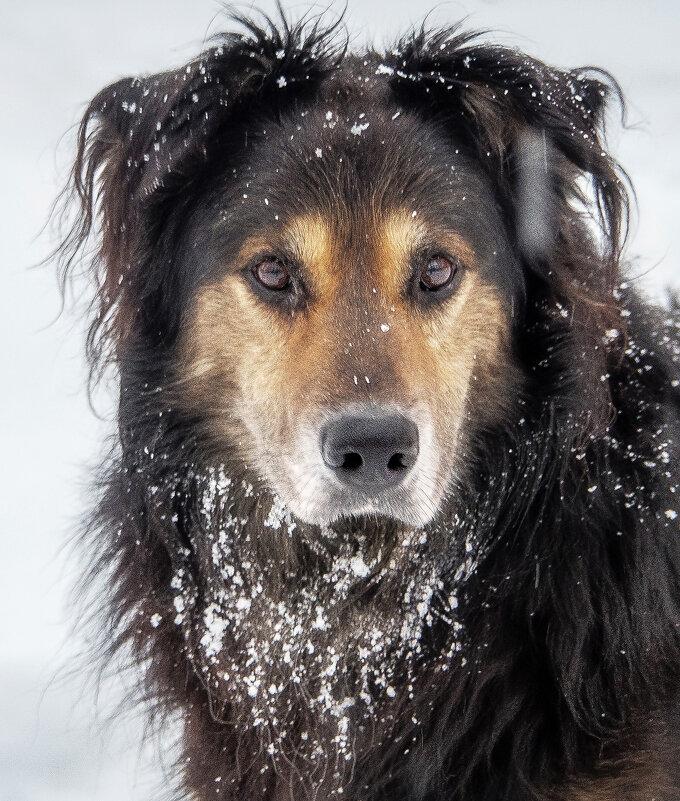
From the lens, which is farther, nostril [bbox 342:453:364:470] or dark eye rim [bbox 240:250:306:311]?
dark eye rim [bbox 240:250:306:311]

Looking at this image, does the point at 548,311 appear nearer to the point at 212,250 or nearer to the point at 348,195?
the point at 348,195

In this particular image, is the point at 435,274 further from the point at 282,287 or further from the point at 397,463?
the point at 397,463

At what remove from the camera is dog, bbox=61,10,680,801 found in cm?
235

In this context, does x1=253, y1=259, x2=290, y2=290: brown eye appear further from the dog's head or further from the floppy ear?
the floppy ear

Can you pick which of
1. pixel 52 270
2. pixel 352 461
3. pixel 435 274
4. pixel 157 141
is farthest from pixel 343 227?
pixel 52 270

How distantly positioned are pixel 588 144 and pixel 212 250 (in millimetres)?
1042

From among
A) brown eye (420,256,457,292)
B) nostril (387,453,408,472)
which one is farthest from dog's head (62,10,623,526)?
nostril (387,453,408,472)

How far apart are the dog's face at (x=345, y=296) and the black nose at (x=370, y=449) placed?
2 cm

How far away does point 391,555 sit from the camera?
2.54 meters

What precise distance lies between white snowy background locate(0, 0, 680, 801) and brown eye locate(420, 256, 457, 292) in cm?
73

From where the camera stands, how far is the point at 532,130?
2.45 metres

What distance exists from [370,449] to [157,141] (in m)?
1.01

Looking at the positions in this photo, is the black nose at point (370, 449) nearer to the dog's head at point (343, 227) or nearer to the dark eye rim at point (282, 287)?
the dog's head at point (343, 227)

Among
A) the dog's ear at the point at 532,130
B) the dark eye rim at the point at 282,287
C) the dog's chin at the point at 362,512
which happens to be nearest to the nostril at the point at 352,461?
the dog's chin at the point at 362,512
